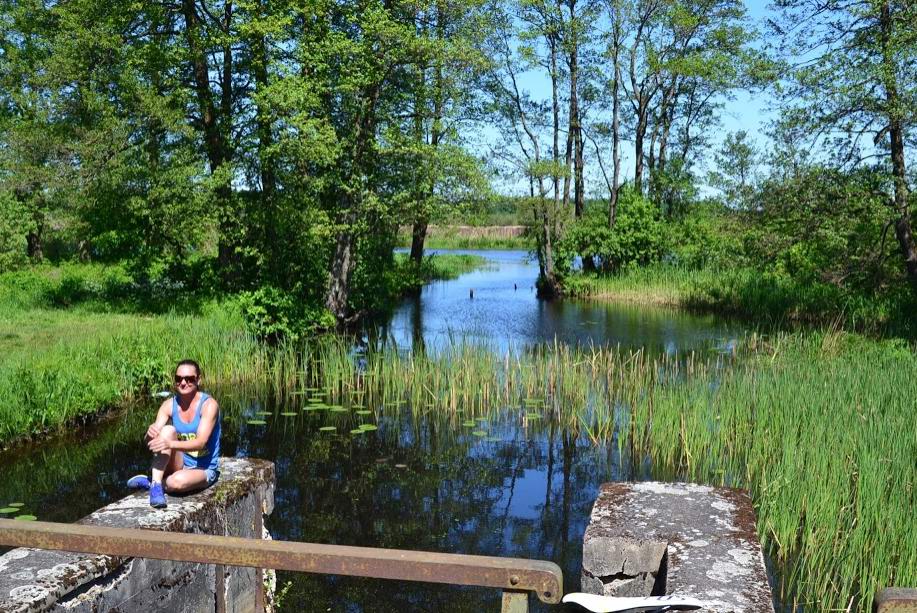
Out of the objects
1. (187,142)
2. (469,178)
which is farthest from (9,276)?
(469,178)

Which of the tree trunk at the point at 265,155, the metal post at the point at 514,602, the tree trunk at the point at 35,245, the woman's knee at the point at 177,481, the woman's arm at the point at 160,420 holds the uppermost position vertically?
the tree trunk at the point at 265,155

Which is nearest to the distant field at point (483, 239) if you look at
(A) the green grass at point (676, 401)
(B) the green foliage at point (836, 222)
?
(B) the green foliage at point (836, 222)

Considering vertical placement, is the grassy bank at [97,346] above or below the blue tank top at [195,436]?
below

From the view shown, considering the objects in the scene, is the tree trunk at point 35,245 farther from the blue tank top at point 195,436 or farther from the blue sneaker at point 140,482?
the blue sneaker at point 140,482

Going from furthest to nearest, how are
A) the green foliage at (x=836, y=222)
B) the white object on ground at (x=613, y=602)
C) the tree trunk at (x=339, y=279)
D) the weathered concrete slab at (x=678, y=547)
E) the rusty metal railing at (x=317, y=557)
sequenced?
the tree trunk at (x=339, y=279) < the green foliage at (x=836, y=222) < the weathered concrete slab at (x=678, y=547) < the white object on ground at (x=613, y=602) < the rusty metal railing at (x=317, y=557)

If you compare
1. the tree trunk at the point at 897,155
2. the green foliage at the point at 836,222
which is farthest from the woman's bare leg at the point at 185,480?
the green foliage at the point at 836,222

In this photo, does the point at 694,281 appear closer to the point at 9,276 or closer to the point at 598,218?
the point at 598,218

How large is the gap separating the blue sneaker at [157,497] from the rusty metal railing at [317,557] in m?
2.26

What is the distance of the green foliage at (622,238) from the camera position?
35.0 metres

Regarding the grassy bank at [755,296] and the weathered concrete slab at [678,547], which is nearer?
the weathered concrete slab at [678,547]

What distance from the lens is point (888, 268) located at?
1781cm

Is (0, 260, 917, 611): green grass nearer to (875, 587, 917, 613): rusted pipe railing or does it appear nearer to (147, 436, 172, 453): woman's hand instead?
(875, 587, 917, 613): rusted pipe railing

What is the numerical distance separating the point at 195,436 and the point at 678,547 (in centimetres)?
307

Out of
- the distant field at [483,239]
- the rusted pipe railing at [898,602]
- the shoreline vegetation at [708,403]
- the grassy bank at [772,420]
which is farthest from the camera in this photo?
the distant field at [483,239]
